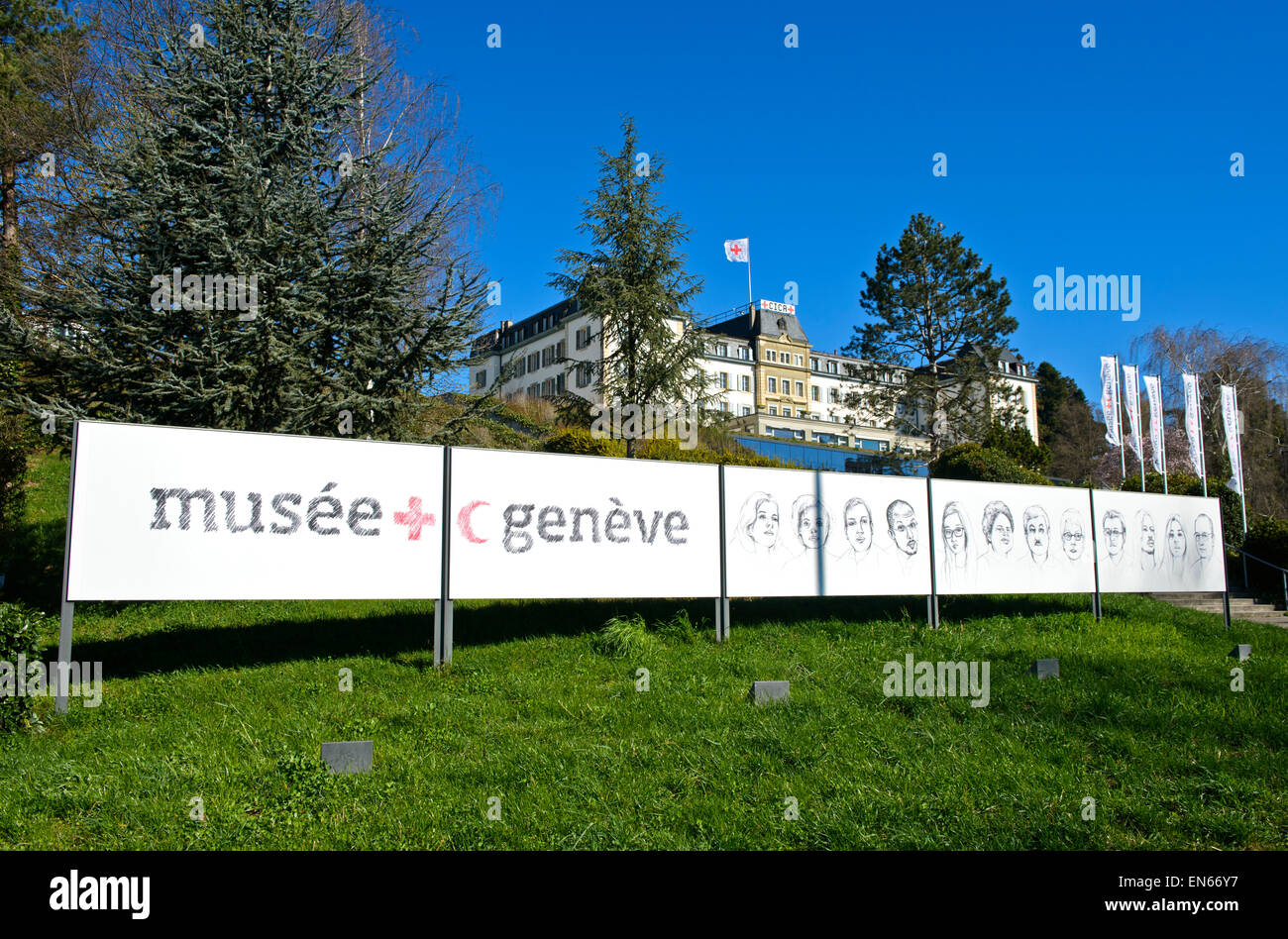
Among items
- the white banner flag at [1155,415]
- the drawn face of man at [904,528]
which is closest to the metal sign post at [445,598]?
the drawn face of man at [904,528]

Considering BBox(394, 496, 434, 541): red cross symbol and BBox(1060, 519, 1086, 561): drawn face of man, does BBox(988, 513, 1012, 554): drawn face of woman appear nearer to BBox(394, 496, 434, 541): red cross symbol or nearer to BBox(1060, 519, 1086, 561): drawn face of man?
BBox(1060, 519, 1086, 561): drawn face of man

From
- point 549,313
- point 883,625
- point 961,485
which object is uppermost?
point 549,313

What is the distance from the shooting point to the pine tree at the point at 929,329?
1581 inches

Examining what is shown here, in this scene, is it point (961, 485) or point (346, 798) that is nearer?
point (346, 798)

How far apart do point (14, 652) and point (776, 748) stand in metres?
6.77

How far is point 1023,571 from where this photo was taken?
13.2 metres

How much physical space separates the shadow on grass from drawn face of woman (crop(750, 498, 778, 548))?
4.12 ft

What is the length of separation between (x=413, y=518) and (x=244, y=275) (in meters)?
5.52

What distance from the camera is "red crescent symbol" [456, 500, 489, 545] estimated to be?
964cm

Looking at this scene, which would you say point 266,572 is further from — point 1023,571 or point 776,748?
point 1023,571

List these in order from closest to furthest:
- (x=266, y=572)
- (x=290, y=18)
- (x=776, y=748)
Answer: (x=776, y=748) → (x=266, y=572) → (x=290, y=18)
